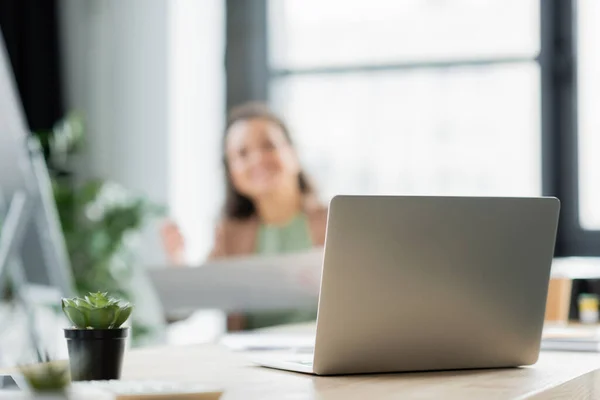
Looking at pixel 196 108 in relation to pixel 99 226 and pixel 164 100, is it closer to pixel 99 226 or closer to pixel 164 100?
pixel 164 100

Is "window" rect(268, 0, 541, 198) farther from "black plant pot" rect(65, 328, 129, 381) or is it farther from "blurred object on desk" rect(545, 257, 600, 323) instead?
"black plant pot" rect(65, 328, 129, 381)

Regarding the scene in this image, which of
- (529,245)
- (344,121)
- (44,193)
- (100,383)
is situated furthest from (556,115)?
(100,383)

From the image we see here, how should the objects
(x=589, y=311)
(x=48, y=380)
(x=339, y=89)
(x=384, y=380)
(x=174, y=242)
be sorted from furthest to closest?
(x=339, y=89) → (x=174, y=242) → (x=589, y=311) → (x=384, y=380) → (x=48, y=380)

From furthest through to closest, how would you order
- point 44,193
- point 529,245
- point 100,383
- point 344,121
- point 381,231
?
point 344,121 → point 44,193 → point 529,245 → point 381,231 → point 100,383

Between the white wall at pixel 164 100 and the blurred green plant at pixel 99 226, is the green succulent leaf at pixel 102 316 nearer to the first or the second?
the blurred green plant at pixel 99 226

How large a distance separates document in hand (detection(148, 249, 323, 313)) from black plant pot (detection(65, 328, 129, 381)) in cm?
106

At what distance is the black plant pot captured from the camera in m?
1.03

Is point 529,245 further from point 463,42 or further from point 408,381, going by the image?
point 463,42

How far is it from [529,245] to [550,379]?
0.17m

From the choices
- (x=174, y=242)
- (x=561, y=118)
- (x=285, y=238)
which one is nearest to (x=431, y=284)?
(x=174, y=242)

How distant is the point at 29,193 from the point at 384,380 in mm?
1925

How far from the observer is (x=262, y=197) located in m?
3.55

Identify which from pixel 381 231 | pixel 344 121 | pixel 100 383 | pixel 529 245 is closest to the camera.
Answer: pixel 100 383

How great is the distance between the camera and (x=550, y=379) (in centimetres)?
116
